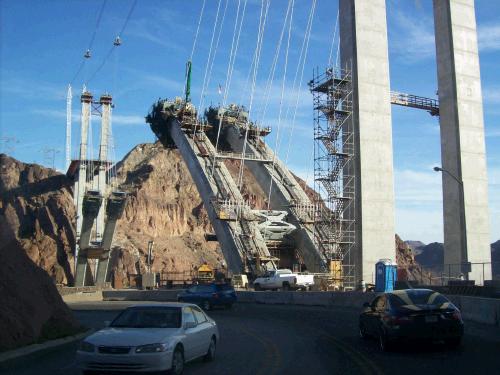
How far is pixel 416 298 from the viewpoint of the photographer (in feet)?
46.5

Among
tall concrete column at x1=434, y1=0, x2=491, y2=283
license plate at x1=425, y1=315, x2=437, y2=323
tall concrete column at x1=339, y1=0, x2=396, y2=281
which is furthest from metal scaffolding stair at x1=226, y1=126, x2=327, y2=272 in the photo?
license plate at x1=425, y1=315, x2=437, y2=323

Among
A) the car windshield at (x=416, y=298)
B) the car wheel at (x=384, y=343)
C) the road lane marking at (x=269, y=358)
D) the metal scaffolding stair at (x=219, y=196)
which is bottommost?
the road lane marking at (x=269, y=358)

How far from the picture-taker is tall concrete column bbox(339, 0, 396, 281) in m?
50.5

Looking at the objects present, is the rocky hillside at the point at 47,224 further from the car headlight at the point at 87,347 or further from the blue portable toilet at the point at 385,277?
the car headlight at the point at 87,347

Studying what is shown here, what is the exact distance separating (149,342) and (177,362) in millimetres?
777

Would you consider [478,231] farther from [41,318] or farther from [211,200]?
[41,318]

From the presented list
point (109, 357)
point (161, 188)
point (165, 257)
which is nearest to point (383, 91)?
point (109, 357)

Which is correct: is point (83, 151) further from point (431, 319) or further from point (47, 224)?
point (431, 319)

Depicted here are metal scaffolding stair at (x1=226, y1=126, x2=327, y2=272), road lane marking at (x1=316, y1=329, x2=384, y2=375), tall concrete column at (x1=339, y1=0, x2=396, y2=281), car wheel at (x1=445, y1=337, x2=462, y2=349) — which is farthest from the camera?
metal scaffolding stair at (x1=226, y1=126, x2=327, y2=272)

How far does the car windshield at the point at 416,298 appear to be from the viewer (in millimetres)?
13945

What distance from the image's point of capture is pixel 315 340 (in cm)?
1664

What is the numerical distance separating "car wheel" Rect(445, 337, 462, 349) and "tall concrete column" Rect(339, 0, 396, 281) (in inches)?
1422

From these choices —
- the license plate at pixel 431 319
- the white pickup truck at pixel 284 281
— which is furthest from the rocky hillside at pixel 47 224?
the license plate at pixel 431 319

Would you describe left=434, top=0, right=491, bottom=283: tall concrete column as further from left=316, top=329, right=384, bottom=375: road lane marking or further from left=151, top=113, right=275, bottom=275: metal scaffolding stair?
left=316, top=329, right=384, bottom=375: road lane marking
